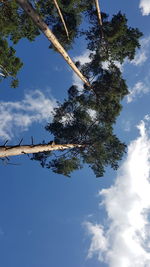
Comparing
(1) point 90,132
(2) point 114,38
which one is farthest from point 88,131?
(2) point 114,38

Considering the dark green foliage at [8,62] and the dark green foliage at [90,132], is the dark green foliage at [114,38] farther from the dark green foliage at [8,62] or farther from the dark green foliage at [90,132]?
the dark green foliage at [8,62]

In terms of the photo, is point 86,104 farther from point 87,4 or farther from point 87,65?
point 87,4

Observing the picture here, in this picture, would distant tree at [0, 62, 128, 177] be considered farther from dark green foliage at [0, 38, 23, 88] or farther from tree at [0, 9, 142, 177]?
dark green foliage at [0, 38, 23, 88]

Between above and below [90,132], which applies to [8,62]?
above

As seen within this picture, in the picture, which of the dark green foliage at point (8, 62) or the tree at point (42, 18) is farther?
the dark green foliage at point (8, 62)

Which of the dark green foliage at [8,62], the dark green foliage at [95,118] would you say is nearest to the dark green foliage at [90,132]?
the dark green foliage at [95,118]

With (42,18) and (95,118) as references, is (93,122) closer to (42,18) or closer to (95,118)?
(95,118)

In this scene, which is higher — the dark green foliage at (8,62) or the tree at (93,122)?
the dark green foliage at (8,62)

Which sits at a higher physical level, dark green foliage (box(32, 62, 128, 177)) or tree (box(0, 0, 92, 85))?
tree (box(0, 0, 92, 85))

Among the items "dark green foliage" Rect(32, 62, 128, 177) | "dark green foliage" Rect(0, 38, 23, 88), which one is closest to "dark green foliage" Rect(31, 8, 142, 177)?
"dark green foliage" Rect(32, 62, 128, 177)

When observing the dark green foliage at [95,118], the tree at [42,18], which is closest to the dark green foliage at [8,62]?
the tree at [42,18]

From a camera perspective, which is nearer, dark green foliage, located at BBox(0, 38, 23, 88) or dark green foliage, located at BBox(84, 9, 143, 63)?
dark green foliage, located at BBox(84, 9, 143, 63)

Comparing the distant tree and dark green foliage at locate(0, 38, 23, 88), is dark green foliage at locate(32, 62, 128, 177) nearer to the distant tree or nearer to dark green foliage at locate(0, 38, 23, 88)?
the distant tree

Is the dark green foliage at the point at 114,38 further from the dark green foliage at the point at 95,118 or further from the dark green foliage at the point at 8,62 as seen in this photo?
the dark green foliage at the point at 8,62
